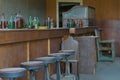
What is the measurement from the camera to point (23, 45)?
3795mm

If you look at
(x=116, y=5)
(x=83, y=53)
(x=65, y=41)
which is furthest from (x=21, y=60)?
(x=116, y=5)

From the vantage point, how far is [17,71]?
8.57ft

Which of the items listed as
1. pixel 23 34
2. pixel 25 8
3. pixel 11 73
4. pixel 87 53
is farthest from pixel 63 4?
pixel 11 73

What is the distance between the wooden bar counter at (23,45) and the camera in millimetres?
3229

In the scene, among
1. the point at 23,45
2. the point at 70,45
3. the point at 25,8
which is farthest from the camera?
the point at 25,8

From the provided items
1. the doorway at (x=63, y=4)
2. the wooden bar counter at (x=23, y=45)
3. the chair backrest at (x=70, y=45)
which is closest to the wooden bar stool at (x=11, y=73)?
the wooden bar counter at (x=23, y=45)

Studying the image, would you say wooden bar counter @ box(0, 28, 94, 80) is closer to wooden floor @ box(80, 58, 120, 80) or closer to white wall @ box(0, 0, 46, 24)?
wooden floor @ box(80, 58, 120, 80)

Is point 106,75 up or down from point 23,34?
down

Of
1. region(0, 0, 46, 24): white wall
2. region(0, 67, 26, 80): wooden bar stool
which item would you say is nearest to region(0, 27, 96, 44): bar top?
region(0, 67, 26, 80): wooden bar stool

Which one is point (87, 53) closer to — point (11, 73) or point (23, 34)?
point (23, 34)

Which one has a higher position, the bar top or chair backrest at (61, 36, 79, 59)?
the bar top

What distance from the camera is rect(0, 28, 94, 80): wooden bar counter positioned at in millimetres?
3229

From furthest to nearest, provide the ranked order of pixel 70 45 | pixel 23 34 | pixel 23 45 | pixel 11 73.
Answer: pixel 70 45, pixel 23 45, pixel 23 34, pixel 11 73

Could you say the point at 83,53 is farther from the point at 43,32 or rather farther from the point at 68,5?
the point at 68,5
